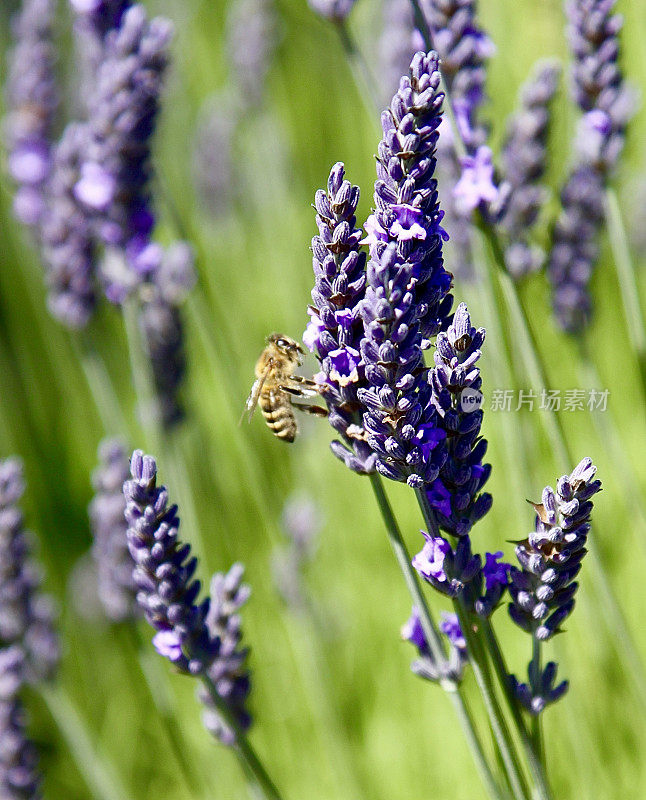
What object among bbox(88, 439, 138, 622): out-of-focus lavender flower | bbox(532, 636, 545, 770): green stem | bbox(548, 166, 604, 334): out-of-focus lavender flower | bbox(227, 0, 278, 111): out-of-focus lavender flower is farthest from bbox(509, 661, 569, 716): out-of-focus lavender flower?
bbox(227, 0, 278, 111): out-of-focus lavender flower

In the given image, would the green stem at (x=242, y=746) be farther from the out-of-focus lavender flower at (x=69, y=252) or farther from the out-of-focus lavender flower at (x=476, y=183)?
the out-of-focus lavender flower at (x=69, y=252)

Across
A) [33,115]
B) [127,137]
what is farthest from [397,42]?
[33,115]

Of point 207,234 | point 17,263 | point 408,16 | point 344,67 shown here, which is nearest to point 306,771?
point 408,16

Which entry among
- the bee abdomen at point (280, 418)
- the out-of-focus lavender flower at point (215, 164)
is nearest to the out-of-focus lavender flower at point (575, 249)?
the bee abdomen at point (280, 418)

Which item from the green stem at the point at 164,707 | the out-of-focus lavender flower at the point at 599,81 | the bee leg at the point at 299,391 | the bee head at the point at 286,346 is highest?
the out-of-focus lavender flower at the point at 599,81

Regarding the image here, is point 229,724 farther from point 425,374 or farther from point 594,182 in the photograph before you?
point 594,182

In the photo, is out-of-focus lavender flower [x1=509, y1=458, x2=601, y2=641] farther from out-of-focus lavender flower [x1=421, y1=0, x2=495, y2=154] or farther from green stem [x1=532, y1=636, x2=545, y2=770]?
out-of-focus lavender flower [x1=421, y1=0, x2=495, y2=154]
